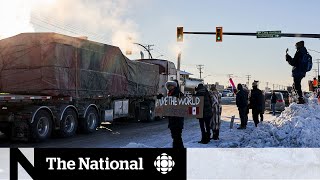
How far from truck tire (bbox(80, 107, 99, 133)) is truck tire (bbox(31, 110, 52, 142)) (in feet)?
7.22

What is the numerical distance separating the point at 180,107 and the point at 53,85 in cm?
655

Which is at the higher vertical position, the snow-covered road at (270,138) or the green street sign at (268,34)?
the green street sign at (268,34)

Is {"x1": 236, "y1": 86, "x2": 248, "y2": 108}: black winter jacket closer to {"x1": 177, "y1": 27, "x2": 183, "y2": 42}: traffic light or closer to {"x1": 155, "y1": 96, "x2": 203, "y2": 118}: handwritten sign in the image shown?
{"x1": 155, "y1": 96, "x2": 203, "y2": 118}: handwritten sign

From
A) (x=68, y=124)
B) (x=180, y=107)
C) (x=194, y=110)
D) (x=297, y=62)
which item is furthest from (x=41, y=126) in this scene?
(x=297, y=62)

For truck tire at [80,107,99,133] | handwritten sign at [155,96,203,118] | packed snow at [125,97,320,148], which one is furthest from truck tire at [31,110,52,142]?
handwritten sign at [155,96,203,118]

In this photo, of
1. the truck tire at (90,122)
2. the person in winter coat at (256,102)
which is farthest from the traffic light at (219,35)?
the truck tire at (90,122)

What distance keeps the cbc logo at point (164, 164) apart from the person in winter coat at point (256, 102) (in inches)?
527

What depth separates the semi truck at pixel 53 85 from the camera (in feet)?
44.6

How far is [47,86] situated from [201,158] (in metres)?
7.12

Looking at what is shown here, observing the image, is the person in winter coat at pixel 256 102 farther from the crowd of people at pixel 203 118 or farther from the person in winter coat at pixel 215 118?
the person in winter coat at pixel 215 118

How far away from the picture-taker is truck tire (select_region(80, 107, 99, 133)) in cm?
1645

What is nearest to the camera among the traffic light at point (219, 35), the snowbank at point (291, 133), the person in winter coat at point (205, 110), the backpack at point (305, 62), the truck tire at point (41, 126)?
the snowbank at point (291, 133)

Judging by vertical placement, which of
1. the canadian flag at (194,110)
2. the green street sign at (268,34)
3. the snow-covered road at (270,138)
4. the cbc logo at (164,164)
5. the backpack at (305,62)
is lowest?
the snow-covered road at (270,138)

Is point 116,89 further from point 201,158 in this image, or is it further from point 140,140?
point 201,158
